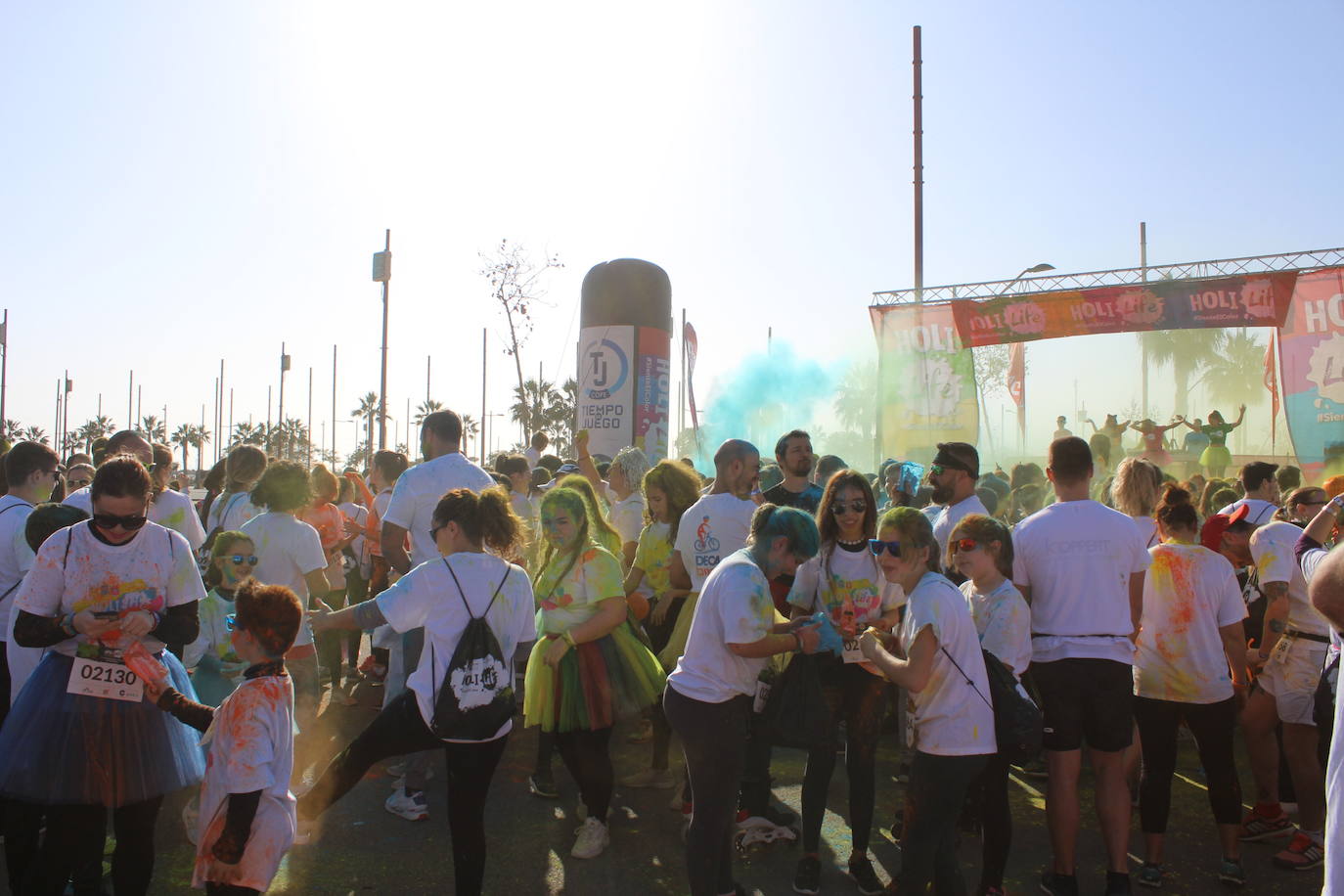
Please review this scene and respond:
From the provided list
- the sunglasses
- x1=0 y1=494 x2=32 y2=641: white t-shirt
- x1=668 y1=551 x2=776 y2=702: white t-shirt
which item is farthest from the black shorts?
x1=0 y1=494 x2=32 y2=641: white t-shirt

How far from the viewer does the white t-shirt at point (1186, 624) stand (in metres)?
4.11

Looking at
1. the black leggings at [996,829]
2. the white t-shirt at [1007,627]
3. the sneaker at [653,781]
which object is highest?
the white t-shirt at [1007,627]

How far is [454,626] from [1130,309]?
1620 centimetres

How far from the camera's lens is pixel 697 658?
349 centimetres

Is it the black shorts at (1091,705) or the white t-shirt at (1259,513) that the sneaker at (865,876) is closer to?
the black shorts at (1091,705)

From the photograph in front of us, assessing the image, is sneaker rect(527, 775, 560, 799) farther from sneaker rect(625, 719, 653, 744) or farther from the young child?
the young child

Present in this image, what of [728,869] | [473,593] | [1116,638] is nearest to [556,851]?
[728,869]

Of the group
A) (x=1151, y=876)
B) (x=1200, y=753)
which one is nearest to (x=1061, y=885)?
(x=1151, y=876)

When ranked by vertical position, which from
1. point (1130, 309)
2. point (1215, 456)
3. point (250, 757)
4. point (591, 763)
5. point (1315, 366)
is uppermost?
point (1130, 309)

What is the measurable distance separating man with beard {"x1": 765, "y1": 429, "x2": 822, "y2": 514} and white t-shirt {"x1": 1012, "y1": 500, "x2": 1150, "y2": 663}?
138cm

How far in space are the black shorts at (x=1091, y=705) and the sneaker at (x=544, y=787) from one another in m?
2.76

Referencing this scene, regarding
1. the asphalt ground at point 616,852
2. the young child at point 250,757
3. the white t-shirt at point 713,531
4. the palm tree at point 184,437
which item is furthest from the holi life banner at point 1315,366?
the palm tree at point 184,437

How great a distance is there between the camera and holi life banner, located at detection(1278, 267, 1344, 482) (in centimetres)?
1487

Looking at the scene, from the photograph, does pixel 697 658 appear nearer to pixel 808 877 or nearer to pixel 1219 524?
pixel 808 877
